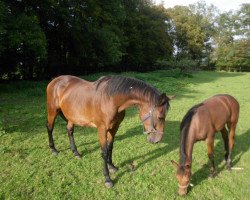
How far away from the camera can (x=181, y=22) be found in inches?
1998

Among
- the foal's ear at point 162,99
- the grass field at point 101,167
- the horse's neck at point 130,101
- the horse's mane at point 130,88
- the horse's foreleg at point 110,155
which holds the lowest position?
the grass field at point 101,167

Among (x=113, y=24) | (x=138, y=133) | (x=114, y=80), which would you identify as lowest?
(x=138, y=133)

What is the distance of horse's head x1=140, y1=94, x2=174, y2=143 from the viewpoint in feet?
13.0

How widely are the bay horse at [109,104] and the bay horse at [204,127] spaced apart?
53 cm

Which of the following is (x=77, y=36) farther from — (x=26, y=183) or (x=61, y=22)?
(x=26, y=183)

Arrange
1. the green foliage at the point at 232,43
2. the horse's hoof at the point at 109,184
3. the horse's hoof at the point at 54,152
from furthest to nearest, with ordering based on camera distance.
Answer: the green foliage at the point at 232,43 < the horse's hoof at the point at 54,152 < the horse's hoof at the point at 109,184

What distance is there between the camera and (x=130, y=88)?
14.0ft

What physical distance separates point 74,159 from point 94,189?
1277 millimetres

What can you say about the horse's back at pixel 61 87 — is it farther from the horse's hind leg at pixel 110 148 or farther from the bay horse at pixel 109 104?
the horse's hind leg at pixel 110 148

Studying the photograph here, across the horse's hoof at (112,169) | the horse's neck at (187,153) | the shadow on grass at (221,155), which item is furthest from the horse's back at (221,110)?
the horse's hoof at (112,169)

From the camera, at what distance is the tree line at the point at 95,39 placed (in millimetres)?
13414

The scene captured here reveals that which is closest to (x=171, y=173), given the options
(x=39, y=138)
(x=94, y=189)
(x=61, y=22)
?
(x=94, y=189)

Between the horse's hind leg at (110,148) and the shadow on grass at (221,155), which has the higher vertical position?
the horse's hind leg at (110,148)

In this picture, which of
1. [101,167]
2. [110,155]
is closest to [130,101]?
[110,155]
